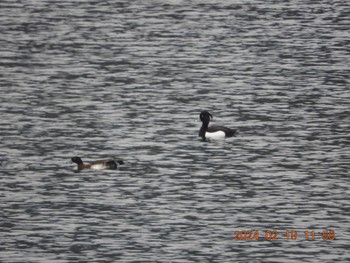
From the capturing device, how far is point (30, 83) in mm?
53594

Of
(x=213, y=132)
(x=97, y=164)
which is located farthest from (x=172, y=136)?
(x=97, y=164)

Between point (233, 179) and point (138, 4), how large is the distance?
45.7 m

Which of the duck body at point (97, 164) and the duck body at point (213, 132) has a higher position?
the duck body at point (97, 164)
